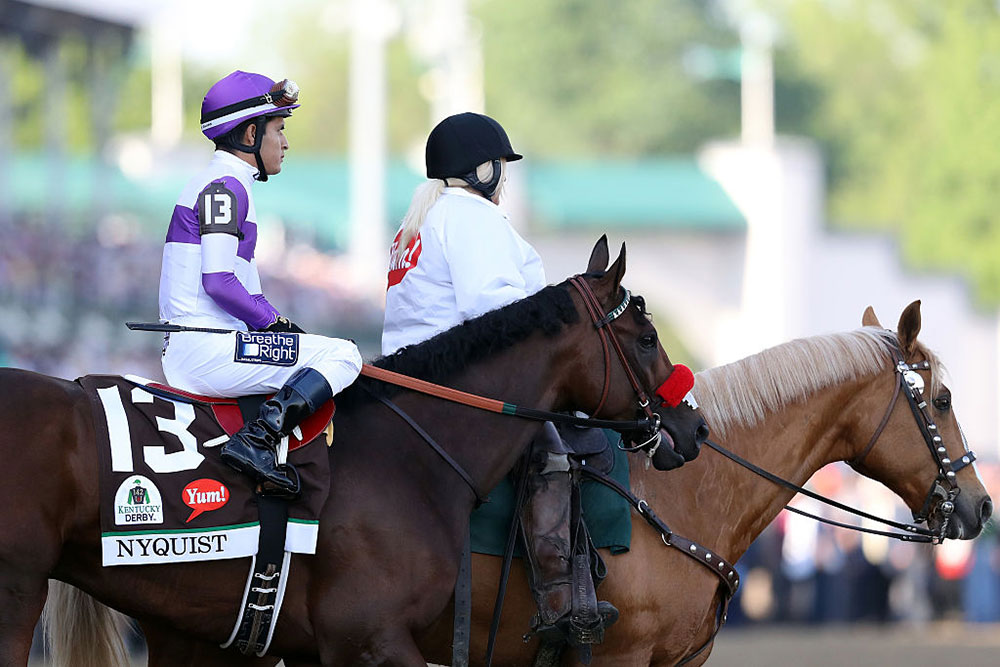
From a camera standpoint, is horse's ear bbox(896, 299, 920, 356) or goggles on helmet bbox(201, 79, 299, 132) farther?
horse's ear bbox(896, 299, 920, 356)

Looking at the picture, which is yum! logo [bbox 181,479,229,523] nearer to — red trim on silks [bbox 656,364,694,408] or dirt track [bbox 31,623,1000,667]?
red trim on silks [bbox 656,364,694,408]

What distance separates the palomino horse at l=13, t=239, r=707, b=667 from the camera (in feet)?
13.4

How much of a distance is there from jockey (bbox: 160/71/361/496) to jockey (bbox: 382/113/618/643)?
1.92 feet

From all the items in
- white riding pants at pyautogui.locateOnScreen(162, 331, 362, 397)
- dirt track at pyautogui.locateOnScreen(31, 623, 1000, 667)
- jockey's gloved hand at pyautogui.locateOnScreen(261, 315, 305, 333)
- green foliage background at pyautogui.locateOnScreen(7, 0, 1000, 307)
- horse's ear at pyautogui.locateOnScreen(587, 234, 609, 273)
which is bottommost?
dirt track at pyautogui.locateOnScreen(31, 623, 1000, 667)

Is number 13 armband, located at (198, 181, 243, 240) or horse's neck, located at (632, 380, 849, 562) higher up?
number 13 armband, located at (198, 181, 243, 240)

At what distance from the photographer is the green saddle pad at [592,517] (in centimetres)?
496

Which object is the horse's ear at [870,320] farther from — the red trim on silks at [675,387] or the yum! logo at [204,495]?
the yum! logo at [204,495]

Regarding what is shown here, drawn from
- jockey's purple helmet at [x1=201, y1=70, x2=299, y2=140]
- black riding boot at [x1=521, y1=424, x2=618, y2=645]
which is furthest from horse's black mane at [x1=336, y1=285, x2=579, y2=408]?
jockey's purple helmet at [x1=201, y1=70, x2=299, y2=140]

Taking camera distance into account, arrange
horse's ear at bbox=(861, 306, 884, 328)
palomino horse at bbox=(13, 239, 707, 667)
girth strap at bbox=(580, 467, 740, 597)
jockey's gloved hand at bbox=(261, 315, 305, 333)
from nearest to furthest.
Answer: palomino horse at bbox=(13, 239, 707, 667), jockey's gloved hand at bbox=(261, 315, 305, 333), girth strap at bbox=(580, 467, 740, 597), horse's ear at bbox=(861, 306, 884, 328)

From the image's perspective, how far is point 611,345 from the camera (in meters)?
4.85

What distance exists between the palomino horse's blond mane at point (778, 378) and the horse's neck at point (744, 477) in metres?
0.04

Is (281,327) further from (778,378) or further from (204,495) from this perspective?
(778,378)

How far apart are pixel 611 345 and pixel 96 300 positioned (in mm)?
15003

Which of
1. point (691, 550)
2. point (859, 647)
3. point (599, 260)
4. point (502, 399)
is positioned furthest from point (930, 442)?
point (859, 647)
